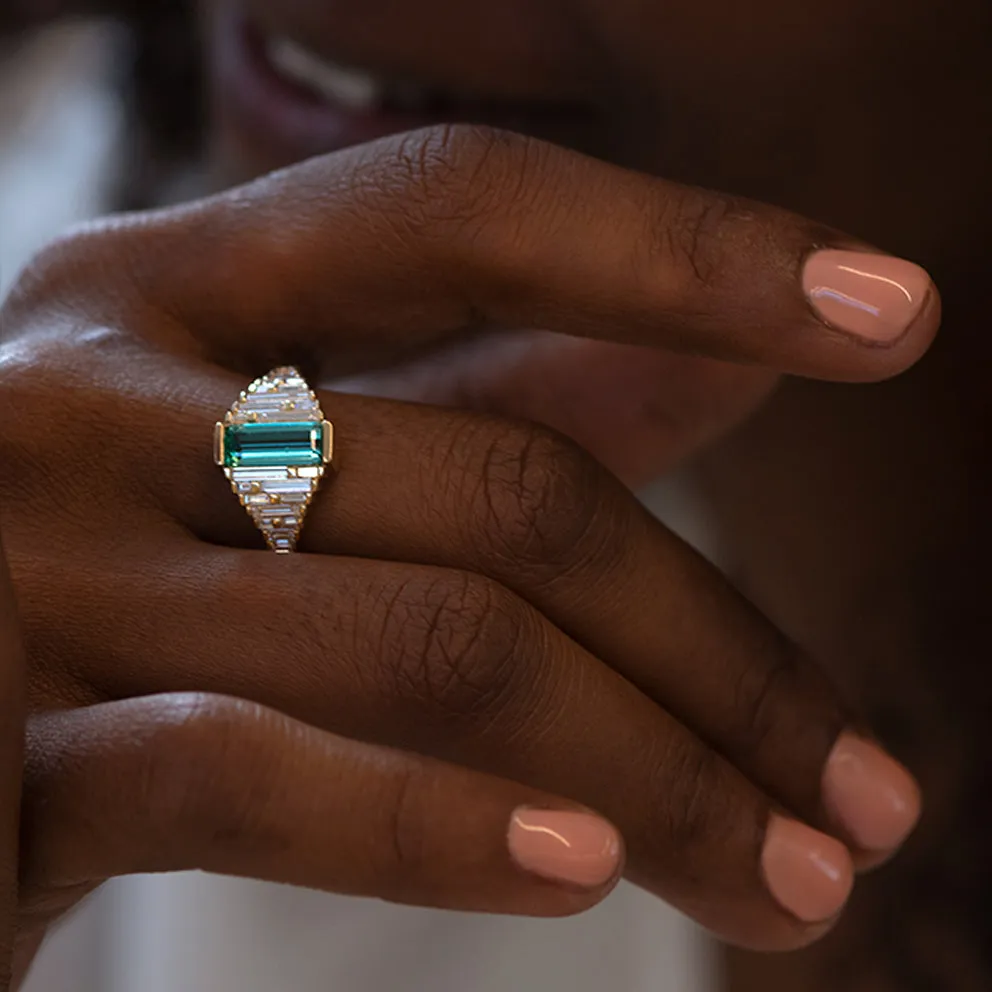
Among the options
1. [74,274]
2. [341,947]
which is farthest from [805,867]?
[341,947]

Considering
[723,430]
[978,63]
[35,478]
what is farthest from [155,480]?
[978,63]

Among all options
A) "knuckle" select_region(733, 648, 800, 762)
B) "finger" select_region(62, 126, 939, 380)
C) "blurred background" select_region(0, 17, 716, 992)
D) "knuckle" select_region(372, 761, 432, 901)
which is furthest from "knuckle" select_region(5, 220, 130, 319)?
"blurred background" select_region(0, 17, 716, 992)

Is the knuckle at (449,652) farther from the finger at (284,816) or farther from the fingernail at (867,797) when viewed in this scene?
the fingernail at (867,797)

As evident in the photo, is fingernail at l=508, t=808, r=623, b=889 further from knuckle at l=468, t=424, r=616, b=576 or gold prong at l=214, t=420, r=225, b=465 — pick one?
gold prong at l=214, t=420, r=225, b=465

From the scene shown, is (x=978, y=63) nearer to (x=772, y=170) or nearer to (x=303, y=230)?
(x=772, y=170)

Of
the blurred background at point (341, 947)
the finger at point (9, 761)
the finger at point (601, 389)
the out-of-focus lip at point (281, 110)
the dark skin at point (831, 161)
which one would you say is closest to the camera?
the finger at point (9, 761)

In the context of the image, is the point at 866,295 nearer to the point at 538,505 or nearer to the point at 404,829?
the point at 538,505

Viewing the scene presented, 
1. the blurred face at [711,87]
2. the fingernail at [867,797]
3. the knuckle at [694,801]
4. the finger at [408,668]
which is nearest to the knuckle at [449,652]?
the finger at [408,668]
